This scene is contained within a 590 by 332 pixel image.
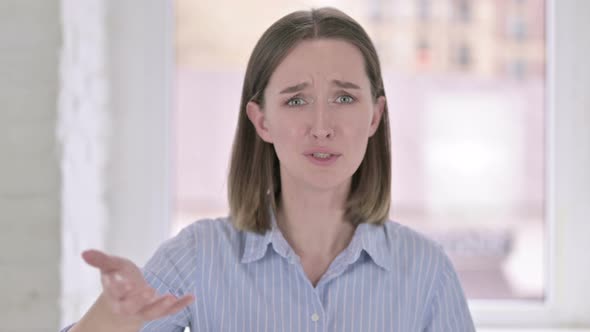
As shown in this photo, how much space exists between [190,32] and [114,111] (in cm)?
30

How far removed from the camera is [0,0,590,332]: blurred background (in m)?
1.98

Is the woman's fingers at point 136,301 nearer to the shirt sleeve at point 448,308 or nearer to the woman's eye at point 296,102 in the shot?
the woman's eye at point 296,102

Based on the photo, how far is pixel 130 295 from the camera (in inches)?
42.5

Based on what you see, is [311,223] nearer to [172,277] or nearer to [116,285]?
[172,277]

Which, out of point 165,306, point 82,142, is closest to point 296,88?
point 165,306

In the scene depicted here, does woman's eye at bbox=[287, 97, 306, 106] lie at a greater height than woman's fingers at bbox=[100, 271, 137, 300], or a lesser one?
greater

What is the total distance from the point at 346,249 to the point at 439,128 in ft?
2.35

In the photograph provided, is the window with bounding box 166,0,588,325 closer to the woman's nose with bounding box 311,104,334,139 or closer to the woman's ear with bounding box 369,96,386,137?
the woman's ear with bounding box 369,96,386,137

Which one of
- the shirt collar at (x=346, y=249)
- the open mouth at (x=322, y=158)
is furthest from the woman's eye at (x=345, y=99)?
the shirt collar at (x=346, y=249)

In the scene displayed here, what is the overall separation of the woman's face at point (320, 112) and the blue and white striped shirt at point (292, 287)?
169mm

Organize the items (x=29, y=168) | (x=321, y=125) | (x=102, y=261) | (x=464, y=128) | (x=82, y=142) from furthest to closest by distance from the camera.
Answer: (x=464, y=128) < (x=82, y=142) < (x=29, y=168) < (x=321, y=125) < (x=102, y=261)

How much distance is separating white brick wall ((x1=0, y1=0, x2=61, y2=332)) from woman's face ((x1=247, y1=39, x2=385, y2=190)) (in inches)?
21.9

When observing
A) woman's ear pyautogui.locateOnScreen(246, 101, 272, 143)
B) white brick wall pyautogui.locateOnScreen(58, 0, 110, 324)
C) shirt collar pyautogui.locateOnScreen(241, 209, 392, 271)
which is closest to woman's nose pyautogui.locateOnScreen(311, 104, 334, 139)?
woman's ear pyautogui.locateOnScreen(246, 101, 272, 143)

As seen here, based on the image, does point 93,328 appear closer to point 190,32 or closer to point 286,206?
point 286,206
